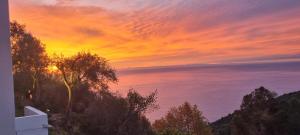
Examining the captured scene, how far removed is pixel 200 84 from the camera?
44.3ft

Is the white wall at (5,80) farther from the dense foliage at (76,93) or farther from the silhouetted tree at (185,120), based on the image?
the silhouetted tree at (185,120)

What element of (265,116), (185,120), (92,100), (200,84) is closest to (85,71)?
(92,100)

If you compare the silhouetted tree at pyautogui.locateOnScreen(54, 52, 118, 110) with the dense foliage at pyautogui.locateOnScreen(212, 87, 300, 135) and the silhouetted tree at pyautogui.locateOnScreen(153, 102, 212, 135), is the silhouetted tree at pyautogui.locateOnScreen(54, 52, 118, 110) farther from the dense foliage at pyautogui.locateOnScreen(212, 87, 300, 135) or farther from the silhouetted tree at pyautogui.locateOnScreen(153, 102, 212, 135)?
the dense foliage at pyautogui.locateOnScreen(212, 87, 300, 135)

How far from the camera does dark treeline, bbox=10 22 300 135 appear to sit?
33.1ft

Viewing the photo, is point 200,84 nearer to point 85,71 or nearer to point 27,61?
point 85,71

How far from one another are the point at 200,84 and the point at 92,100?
4.42m

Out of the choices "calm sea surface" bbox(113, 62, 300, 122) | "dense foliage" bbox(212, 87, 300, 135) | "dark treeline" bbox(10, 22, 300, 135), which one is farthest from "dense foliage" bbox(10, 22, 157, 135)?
"dense foliage" bbox(212, 87, 300, 135)

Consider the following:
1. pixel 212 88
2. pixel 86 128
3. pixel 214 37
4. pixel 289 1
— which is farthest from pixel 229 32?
pixel 86 128

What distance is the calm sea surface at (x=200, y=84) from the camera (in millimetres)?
11539

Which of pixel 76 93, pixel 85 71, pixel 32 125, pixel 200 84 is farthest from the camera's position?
pixel 200 84

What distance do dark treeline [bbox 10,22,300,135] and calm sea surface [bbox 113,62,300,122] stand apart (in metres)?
0.48

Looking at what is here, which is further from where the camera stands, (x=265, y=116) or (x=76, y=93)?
(x=265, y=116)

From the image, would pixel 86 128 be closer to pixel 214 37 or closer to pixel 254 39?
pixel 214 37

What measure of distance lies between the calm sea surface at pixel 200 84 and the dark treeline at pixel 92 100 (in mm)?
485
